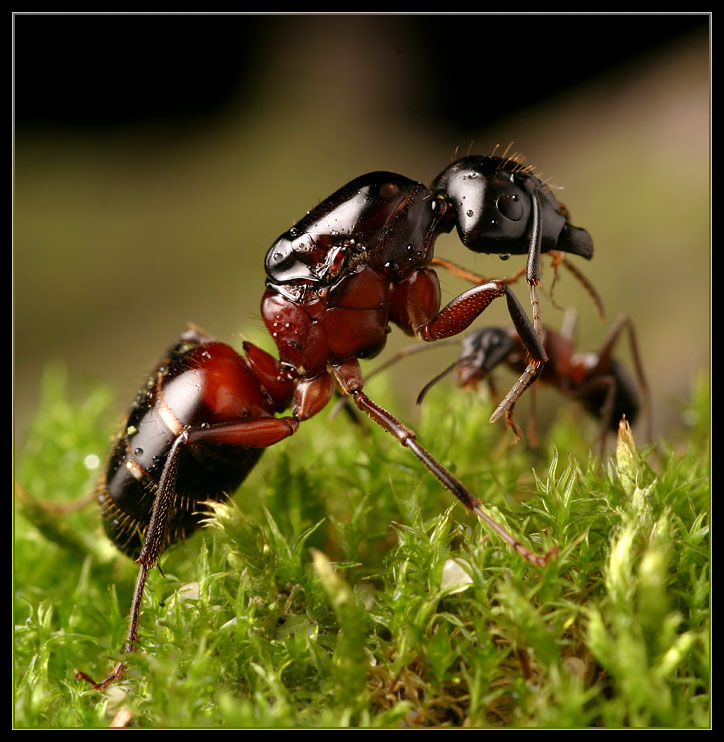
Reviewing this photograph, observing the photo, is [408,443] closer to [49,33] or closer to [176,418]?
[176,418]

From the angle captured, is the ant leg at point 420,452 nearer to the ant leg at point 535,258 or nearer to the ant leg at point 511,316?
the ant leg at point 511,316

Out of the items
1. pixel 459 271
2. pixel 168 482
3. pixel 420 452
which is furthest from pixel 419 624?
pixel 459 271

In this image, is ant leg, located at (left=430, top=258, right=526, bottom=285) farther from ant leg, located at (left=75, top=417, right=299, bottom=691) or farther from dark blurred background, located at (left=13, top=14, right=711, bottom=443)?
dark blurred background, located at (left=13, top=14, right=711, bottom=443)

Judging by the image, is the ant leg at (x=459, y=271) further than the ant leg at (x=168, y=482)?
Yes

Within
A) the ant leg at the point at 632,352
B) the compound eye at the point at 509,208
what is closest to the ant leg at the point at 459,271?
the compound eye at the point at 509,208

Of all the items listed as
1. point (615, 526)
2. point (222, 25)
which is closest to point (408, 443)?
point (615, 526)

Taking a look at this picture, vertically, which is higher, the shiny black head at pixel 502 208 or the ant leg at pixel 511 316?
the shiny black head at pixel 502 208
